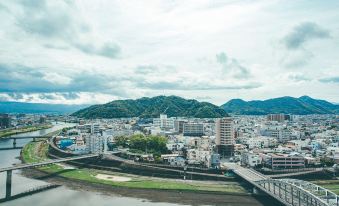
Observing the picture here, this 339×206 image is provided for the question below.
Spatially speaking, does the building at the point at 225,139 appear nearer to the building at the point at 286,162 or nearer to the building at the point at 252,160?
the building at the point at 252,160

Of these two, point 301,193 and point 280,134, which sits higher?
point 280,134

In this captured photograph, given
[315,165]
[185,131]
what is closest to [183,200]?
[315,165]

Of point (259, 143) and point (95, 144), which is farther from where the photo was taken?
point (259, 143)

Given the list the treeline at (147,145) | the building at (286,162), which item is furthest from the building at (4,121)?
the building at (286,162)

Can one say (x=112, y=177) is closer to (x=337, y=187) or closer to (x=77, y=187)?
(x=77, y=187)

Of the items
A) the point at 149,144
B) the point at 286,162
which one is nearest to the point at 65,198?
the point at 149,144

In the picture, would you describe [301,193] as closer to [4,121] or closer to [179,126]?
[179,126]
